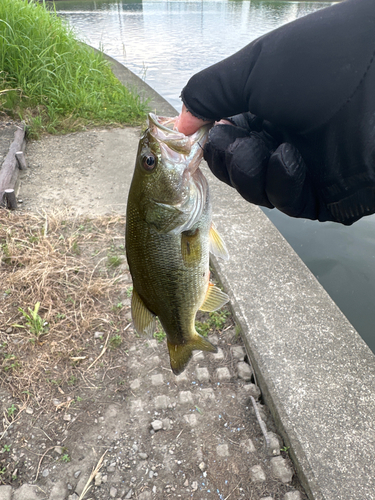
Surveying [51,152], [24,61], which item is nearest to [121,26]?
[24,61]

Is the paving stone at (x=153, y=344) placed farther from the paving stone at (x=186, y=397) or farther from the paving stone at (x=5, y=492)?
the paving stone at (x=5, y=492)

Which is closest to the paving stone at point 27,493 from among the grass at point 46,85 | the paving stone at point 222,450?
the paving stone at point 222,450

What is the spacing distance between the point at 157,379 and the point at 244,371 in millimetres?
583

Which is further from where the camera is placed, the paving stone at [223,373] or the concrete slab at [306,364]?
the paving stone at [223,373]

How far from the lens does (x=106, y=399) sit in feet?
7.52

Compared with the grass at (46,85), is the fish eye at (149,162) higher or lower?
higher

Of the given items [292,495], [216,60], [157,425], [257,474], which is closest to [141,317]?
[157,425]

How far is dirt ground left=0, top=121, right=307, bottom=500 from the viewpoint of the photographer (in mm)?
1926

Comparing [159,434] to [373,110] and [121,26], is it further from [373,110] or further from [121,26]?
[121,26]

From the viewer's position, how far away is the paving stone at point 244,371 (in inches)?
95.5

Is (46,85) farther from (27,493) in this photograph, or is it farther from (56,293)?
(27,493)

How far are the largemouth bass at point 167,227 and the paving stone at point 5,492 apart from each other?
3.77ft

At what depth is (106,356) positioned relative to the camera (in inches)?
99.7

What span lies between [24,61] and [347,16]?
5933 millimetres
